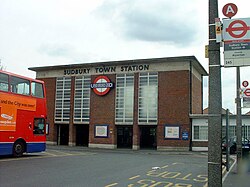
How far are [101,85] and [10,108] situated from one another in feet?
56.8

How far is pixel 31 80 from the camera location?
60.1 feet

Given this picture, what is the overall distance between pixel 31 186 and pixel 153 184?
354 cm

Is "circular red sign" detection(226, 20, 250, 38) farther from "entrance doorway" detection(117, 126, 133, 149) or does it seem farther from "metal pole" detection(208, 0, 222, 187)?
"entrance doorway" detection(117, 126, 133, 149)

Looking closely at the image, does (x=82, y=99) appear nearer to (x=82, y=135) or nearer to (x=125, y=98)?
(x=82, y=135)

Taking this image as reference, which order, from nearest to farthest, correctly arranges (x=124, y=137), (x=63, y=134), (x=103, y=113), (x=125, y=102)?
(x=125, y=102)
(x=103, y=113)
(x=124, y=137)
(x=63, y=134)

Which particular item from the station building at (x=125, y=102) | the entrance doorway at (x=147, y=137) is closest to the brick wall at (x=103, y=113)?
the station building at (x=125, y=102)

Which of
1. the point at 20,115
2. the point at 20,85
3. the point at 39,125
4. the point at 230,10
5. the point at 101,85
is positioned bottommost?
the point at 39,125

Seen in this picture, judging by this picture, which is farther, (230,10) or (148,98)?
(148,98)

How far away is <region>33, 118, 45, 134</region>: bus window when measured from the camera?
62.2 ft

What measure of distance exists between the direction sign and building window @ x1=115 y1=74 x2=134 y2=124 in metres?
26.5

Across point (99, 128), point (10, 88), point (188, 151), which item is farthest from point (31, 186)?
point (99, 128)

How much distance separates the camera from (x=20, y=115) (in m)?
17.6

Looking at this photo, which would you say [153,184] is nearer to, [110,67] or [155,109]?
[155,109]

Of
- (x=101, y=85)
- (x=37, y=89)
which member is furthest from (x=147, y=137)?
(x=37, y=89)
